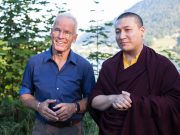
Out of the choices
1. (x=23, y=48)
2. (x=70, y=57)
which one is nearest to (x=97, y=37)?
(x=23, y=48)

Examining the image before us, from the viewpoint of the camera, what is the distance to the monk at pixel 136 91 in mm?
2891

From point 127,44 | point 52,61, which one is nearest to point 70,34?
point 52,61

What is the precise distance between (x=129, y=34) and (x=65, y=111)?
79 centimetres

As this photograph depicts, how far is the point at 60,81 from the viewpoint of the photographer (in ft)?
10.8

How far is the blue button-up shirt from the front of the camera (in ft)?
10.8

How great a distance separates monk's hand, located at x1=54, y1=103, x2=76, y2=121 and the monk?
189 mm

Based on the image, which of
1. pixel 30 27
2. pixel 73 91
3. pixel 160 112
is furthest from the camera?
pixel 30 27

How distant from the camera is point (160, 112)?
113 inches

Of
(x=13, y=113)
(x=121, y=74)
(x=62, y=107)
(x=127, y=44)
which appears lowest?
(x=13, y=113)

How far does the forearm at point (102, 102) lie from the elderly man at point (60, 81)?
0.64ft

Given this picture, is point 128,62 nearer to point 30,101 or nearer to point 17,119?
point 30,101

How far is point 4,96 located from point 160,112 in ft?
12.5

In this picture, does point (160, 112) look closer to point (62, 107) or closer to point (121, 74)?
point (121, 74)

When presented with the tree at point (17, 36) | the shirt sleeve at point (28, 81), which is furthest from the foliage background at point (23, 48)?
the shirt sleeve at point (28, 81)
